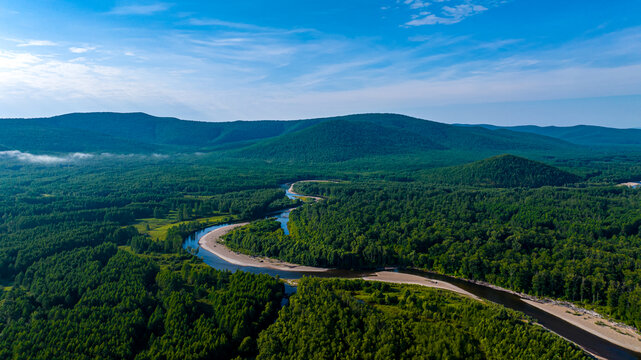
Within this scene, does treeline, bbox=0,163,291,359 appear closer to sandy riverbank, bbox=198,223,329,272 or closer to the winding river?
the winding river

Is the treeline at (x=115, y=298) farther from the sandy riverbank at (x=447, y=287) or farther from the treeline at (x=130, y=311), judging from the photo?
the sandy riverbank at (x=447, y=287)

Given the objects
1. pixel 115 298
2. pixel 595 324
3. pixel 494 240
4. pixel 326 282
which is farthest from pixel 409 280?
pixel 115 298

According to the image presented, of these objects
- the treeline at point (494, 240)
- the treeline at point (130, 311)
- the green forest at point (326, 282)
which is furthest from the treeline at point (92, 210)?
the treeline at point (494, 240)

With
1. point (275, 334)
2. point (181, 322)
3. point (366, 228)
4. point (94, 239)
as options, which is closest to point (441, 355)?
point (275, 334)

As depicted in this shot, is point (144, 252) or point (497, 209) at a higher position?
point (497, 209)

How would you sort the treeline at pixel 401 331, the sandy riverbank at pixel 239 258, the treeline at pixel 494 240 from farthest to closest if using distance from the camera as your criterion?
1. the sandy riverbank at pixel 239 258
2. the treeline at pixel 494 240
3. the treeline at pixel 401 331

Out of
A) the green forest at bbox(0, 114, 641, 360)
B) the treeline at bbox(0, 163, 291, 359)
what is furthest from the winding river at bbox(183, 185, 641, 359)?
the treeline at bbox(0, 163, 291, 359)

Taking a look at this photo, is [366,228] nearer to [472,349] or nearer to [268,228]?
[268,228]
